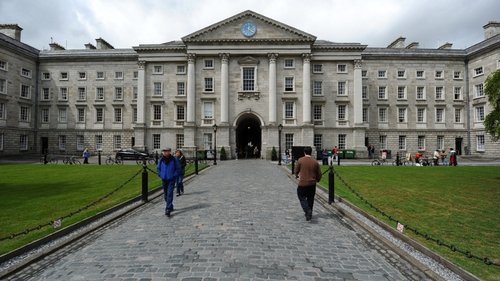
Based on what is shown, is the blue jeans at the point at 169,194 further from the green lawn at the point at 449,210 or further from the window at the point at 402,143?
the window at the point at 402,143

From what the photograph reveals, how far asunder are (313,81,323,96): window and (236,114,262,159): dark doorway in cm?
832

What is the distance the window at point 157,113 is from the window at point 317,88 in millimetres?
20149

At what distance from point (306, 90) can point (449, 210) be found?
2911 cm

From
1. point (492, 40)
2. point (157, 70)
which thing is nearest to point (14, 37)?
point (157, 70)

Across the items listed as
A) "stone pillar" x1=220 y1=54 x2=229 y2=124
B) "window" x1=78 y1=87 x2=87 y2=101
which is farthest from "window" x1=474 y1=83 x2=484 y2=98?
"window" x1=78 y1=87 x2=87 y2=101

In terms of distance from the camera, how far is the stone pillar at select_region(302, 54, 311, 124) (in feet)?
120

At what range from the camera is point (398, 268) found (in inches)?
198

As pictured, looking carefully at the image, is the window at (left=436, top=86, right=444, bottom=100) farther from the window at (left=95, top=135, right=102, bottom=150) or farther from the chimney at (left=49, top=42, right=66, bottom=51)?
the chimney at (left=49, top=42, right=66, bottom=51)

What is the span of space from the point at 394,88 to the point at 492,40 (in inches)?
477

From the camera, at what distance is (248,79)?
37.5 m

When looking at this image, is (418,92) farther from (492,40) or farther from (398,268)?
(398,268)

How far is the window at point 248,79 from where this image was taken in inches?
1476

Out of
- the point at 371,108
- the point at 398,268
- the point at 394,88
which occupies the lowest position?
the point at 398,268

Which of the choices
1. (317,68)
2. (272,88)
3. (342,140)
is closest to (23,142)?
(272,88)
